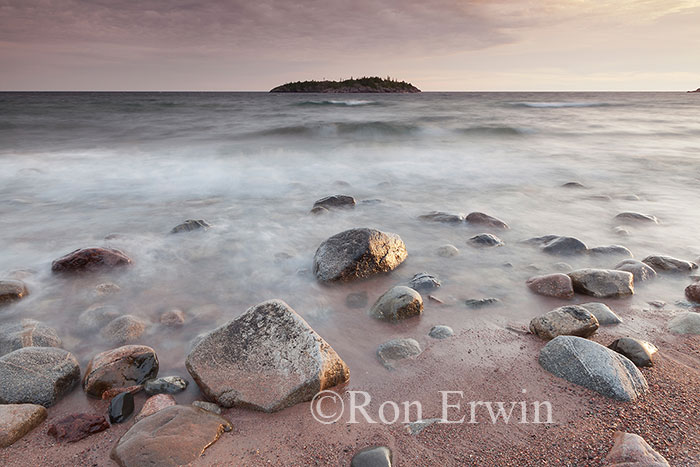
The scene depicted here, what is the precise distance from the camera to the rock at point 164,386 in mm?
2158

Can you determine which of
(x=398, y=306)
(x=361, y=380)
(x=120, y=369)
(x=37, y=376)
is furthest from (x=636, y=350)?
(x=37, y=376)

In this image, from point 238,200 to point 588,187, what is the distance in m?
5.81

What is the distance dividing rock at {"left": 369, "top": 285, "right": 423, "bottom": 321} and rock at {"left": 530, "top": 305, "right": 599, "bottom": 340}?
2.47 feet

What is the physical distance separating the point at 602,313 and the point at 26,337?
3651 mm

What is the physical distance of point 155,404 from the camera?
2.04 m

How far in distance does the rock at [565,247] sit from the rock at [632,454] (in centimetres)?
251

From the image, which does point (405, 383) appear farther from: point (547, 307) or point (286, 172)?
point (286, 172)

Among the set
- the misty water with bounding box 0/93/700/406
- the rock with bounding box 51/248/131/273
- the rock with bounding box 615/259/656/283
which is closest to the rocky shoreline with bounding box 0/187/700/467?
the misty water with bounding box 0/93/700/406

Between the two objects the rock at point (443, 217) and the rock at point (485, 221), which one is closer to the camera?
the rock at point (485, 221)

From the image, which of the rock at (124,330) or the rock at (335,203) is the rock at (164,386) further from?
the rock at (335,203)

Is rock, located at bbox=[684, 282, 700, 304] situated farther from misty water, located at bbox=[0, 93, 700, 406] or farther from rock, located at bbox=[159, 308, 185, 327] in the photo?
rock, located at bbox=[159, 308, 185, 327]

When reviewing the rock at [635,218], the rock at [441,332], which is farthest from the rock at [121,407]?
the rock at [635,218]

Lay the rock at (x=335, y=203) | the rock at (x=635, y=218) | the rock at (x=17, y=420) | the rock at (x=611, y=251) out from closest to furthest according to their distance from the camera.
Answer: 1. the rock at (x=17, y=420)
2. the rock at (x=611, y=251)
3. the rock at (x=635, y=218)
4. the rock at (x=335, y=203)

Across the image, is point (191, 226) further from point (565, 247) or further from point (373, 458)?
point (565, 247)
